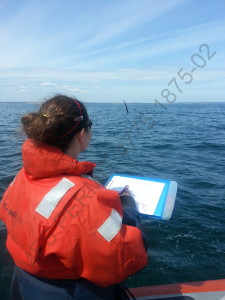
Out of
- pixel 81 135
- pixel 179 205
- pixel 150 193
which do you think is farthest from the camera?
pixel 179 205

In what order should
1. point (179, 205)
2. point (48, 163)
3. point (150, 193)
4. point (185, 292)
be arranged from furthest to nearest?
1. point (179, 205)
2. point (185, 292)
3. point (150, 193)
4. point (48, 163)

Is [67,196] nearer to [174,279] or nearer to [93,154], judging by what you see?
[174,279]

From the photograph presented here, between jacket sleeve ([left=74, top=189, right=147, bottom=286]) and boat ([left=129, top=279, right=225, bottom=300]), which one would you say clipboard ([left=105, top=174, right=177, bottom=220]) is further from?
boat ([left=129, top=279, right=225, bottom=300])

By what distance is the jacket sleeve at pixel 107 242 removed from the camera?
1652 millimetres

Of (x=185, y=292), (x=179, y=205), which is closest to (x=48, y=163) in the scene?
(x=185, y=292)

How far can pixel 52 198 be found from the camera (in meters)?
1.73

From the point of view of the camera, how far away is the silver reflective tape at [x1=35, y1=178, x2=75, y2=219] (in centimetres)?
171

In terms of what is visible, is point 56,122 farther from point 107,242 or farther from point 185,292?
point 185,292

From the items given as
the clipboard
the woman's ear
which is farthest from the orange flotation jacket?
the clipboard

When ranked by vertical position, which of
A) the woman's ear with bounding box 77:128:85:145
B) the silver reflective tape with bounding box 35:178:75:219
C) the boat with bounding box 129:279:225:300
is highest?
the woman's ear with bounding box 77:128:85:145

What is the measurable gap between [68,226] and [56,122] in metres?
0.74

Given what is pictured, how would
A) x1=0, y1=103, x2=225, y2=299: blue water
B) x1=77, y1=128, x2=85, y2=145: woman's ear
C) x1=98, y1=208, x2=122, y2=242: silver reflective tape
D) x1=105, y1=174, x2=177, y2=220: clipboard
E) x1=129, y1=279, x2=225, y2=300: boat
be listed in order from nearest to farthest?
1. x1=98, y1=208, x2=122, y2=242: silver reflective tape
2. x1=77, y1=128, x2=85, y2=145: woman's ear
3. x1=105, y1=174, x2=177, y2=220: clipboard
4. x1=129, y1=279, x2=225, y2=300: boat
5. x1=0, y1=103, x2=225, y2=299: blue water

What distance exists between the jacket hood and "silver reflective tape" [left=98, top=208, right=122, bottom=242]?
43 centimetres

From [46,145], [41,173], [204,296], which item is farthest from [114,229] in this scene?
[204,296]
